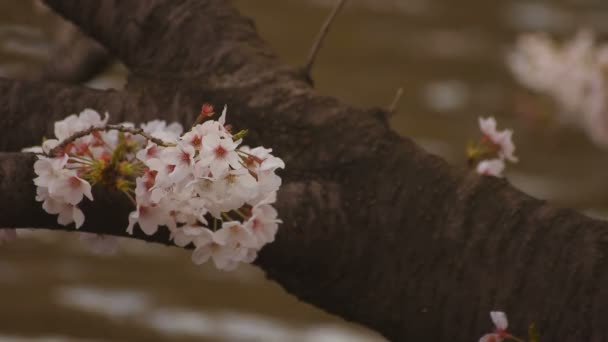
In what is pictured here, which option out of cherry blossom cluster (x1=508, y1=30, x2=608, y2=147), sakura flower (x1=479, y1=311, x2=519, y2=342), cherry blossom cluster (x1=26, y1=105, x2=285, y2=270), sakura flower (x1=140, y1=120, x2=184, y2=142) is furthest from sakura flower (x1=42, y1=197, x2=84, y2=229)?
cherry blossom cluster (x1=508, y1=30, x2=608, y2=147)

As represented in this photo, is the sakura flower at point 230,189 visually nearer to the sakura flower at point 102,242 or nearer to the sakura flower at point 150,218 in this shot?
the sakura flower at point 150,218

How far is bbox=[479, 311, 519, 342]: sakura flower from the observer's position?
839 millimetres

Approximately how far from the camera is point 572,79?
2.19 metres

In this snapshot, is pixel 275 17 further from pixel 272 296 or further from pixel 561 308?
pixel 561 308

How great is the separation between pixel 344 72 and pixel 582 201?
64 centimetres

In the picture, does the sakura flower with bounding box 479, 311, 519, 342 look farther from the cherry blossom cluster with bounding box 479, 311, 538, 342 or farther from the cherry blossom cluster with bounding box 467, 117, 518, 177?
the cherry blossom cluster with bounding box 467, 117, 518, 177

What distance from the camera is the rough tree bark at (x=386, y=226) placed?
0.88m

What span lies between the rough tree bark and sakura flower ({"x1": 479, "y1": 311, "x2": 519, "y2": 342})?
0.03m

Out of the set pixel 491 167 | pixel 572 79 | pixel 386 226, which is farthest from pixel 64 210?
pixel 572 79

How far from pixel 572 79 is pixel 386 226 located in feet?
4.56

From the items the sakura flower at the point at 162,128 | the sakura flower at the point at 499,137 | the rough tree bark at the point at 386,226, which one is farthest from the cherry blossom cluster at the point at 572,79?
the sakura flower at the point at 162,128

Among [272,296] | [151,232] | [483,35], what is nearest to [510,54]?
→ [483,35]

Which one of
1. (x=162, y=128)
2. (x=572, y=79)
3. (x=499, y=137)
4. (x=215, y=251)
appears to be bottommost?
(x=215, y=251)

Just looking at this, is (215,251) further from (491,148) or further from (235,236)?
(491,148)
